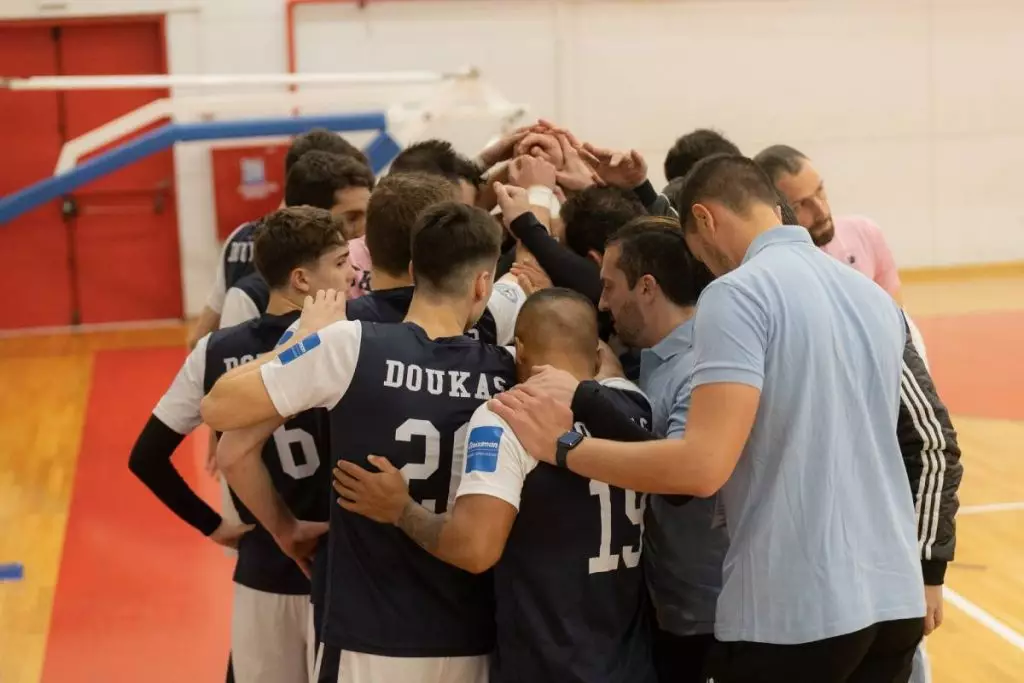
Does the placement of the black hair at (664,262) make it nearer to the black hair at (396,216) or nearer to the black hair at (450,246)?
the black hair at (450,246)

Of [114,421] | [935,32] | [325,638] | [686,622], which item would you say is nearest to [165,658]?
[325,638]

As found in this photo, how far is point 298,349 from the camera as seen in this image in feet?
10.1

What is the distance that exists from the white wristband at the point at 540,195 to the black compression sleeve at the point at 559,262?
0.22m

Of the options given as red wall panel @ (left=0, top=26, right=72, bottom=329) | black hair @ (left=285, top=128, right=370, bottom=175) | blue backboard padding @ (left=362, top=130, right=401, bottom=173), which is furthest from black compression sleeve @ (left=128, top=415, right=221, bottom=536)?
red wall panel @ (left=0, top=26, right=72, bottom=329)

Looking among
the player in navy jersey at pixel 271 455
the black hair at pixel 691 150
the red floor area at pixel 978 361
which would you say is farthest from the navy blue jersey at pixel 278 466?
the red floor area at pixel 978 361

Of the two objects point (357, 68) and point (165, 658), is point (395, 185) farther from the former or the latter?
point (357, 68)

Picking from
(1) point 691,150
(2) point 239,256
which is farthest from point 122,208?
(1) point 691,150

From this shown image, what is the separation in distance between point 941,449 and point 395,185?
170cm

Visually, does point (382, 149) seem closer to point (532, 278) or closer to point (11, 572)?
point (11, 572)

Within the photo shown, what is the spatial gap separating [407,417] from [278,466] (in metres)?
0.93

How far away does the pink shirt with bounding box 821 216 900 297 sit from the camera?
20.2 feet

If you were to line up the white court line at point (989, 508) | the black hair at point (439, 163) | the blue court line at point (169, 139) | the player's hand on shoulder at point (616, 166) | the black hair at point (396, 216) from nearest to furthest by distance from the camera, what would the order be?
the black hair at point (396, 216), the player's hand on shoulder at point (616, 166), the black hair at point (439, 163), the white court line at point (989, 508), the blue court line at point (169, 139)

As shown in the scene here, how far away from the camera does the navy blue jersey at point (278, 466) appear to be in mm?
3877

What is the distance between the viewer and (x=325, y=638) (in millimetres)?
3238
